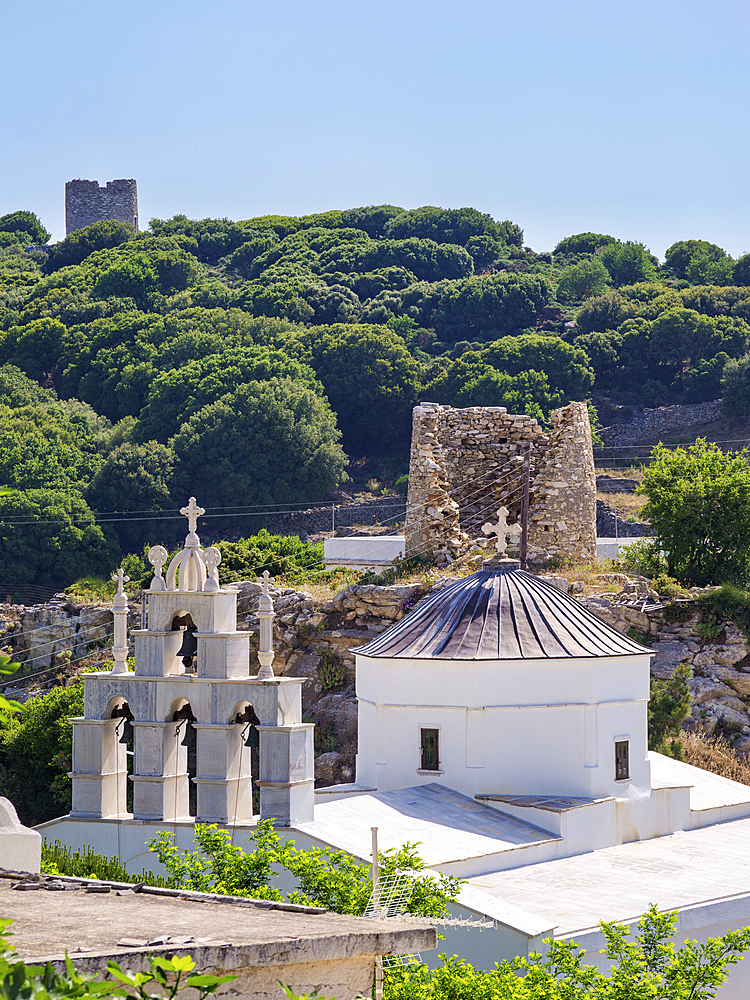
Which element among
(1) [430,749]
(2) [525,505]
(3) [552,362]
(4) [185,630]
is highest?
(3) [552,362]

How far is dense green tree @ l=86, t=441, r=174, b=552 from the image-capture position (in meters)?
55.2

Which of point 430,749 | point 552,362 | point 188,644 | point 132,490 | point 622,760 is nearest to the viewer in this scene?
point 188,644

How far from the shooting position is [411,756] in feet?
58.4

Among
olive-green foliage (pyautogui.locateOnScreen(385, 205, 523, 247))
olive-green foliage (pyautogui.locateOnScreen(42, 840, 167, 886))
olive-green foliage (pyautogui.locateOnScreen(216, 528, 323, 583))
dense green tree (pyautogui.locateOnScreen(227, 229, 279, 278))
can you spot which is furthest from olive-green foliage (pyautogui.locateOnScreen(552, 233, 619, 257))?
olive-green foliage (pyautogui.locateOnScreen(42, 840, 167, 886))

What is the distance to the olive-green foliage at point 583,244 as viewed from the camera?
85688 mm

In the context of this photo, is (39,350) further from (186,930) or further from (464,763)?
(186,930)

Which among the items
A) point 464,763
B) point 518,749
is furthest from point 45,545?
point 518,749

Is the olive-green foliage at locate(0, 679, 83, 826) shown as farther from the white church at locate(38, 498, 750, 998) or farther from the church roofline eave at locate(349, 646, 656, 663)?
the church roofline eave at locate(349, 646, 656, 663)

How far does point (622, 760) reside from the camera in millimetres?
18047

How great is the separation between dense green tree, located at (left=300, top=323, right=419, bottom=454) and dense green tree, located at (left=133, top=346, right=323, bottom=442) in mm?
1605

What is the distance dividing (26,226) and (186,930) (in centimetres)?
9822

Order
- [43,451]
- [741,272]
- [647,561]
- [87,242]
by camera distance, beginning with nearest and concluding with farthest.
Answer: [647,561]
[43,451]
[741,272]
[87,242]

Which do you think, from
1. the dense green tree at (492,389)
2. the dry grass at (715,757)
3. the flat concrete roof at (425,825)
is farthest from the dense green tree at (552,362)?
the flat concrete roof at (425,825)

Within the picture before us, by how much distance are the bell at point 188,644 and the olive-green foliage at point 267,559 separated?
17613mm
